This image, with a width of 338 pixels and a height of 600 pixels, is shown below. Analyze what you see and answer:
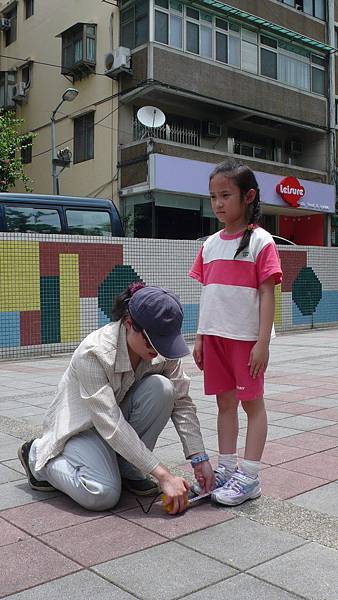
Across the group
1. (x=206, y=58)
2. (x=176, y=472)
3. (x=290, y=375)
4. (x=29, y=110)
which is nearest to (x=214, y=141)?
(x=206, y=58)

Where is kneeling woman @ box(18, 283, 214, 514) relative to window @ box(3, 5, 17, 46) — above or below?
below

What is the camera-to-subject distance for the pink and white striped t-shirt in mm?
3039

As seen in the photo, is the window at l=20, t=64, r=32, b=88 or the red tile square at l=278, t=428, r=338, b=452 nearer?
the red tile square at l=278, t=428, r=338, b=452

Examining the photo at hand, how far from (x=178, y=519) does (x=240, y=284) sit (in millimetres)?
1126

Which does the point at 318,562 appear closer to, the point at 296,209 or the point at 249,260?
the point at 249,260

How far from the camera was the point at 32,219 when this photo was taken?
10094 mm

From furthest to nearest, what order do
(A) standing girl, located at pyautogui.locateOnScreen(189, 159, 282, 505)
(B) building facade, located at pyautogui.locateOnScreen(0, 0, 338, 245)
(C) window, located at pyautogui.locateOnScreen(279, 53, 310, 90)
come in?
1. (C) window, located at pyautogui.locateOnScreen(279, 53, 310, 90)
2. (B) building facade, located at pyautogui.locateOnScreen(0, 0, 338, 245)
3. (A) standing girl, located at pyautogui.locateOnScreen(189, 159, 282, 505)

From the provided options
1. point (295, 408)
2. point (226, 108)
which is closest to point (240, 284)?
point (295, 408)

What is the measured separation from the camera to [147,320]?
2.74m

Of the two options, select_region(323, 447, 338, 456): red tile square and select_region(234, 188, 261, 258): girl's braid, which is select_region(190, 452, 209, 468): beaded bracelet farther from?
select_region(323, 447, 338, 456): red tile square

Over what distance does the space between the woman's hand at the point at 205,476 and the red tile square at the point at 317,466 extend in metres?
0.75

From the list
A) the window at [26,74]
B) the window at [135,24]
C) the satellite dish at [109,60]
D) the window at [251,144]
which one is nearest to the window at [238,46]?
the window at [135,24]

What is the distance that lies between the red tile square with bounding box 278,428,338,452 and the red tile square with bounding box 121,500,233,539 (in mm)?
1287

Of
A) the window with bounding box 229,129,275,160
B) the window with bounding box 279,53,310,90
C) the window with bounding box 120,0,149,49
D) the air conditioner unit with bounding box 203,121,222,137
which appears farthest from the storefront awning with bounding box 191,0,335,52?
the window with bounding box 229,129,275,160
